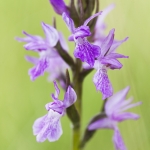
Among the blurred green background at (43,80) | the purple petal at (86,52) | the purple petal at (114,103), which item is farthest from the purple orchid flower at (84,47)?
the blurred green background at (43,80)

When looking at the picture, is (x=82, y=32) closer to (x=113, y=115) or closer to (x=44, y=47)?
(x=44, y=47)

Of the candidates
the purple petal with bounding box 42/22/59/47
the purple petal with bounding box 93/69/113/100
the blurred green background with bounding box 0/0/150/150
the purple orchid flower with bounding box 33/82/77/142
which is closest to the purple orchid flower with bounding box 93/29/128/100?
the purple petal with bounding box 93/69/113/100

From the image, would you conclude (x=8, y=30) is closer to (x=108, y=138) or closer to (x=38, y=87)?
(x=38, y=87)

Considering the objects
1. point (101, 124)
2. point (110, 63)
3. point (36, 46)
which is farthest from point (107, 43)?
point (101, 124)

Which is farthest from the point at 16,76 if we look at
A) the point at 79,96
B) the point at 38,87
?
the point at 79,96

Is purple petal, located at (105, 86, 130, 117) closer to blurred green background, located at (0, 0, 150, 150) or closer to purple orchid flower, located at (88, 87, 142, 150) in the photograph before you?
purple orchid flower, located at (88, 87, 142, 150)
